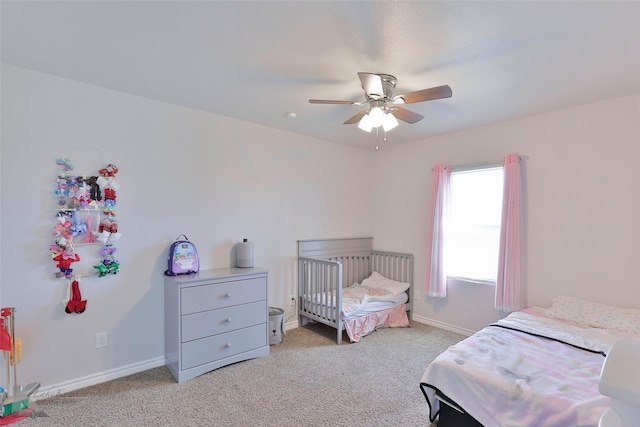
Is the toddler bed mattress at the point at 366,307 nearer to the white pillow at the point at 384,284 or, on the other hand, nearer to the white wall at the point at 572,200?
the white pillow at the point at 384,284

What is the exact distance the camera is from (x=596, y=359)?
1849 mm

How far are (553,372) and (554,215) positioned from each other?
180 centimetres

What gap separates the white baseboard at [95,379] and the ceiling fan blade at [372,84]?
9.29ft

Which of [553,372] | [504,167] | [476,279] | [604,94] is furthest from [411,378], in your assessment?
[604,94]

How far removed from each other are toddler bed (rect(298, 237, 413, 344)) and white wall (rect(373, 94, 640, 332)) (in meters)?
0.58

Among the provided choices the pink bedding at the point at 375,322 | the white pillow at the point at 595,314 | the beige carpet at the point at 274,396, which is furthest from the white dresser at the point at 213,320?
the white pillow at the point at 595,314

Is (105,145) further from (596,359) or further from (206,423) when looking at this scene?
(596,359)

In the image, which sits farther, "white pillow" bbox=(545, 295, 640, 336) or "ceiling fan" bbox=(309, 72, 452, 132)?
"white pillow" bbox=(545, 295, 640, 336)

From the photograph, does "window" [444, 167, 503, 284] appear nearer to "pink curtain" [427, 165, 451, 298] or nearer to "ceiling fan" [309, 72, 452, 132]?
"pink curtain" [427, 165, 451, 298]

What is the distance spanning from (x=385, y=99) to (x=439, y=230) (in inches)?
77.5

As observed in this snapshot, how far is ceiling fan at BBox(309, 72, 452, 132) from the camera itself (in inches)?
78.2

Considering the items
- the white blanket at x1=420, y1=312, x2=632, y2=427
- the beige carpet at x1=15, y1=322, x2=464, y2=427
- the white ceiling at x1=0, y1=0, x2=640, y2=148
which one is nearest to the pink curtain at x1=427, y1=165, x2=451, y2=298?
the beige carpet at x1=15, y1=322, x2=464, y2=427

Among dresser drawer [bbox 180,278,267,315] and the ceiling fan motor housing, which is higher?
the ceiling fan motor housing

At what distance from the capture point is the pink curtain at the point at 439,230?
3648 millimetres
